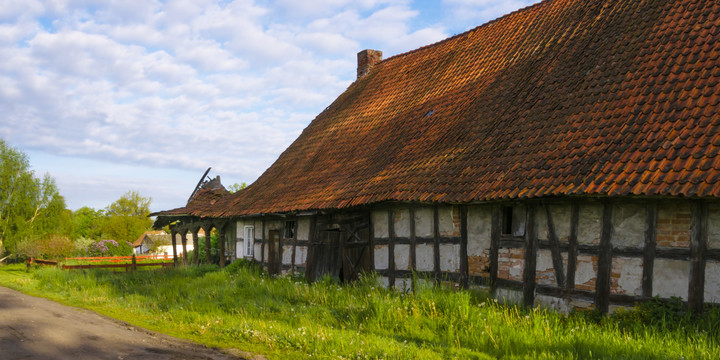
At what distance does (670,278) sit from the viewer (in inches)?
307

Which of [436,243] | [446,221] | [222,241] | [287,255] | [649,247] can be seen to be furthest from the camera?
[222,241]

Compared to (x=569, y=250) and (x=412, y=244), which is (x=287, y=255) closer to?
(x=412, y=244)

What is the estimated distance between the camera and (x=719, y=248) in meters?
7.39

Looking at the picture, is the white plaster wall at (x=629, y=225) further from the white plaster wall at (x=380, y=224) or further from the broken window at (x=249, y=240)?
the broken window at (x=249, y=240)

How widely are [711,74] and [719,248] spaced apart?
2884mm

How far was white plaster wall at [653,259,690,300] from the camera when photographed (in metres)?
7.66

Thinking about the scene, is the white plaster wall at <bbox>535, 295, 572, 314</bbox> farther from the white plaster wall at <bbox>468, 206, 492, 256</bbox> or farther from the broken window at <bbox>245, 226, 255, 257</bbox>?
the broken window at <bbox>245, 226, 255, 257</bbox>

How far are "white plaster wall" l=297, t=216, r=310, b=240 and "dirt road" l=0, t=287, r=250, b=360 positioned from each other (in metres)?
5.88

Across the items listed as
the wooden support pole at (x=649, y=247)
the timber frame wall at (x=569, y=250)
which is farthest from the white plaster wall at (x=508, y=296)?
the wooden support pole at (x=649, y=247)

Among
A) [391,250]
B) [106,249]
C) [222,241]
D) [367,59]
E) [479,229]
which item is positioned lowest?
[106,249]

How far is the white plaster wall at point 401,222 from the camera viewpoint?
1229 centimetres

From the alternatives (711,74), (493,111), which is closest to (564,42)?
(493,111)

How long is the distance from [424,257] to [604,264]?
404 centimetres

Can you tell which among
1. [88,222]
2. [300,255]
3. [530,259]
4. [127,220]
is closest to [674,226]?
[530,259]
